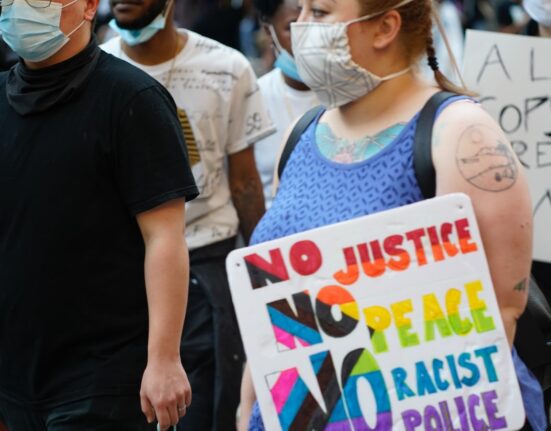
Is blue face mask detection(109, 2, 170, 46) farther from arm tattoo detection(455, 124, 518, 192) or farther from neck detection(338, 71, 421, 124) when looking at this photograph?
arm tattoo detection(455, 124, 518, 192)

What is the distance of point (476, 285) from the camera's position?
9.18ft

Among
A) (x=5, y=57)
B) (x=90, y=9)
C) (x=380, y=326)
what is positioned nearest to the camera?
(x=380, y=326)

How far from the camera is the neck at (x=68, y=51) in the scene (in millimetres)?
Result: 3600

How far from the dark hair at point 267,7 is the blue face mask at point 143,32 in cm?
96

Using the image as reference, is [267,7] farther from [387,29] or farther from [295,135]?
[387,29]

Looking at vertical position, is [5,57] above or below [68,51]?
below

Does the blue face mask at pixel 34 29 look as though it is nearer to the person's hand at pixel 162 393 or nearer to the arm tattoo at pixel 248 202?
the person's hand at pixel 162 393

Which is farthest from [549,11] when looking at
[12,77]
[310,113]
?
[12,77]

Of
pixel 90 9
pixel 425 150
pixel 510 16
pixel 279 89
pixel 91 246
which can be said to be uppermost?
pixel 90 9

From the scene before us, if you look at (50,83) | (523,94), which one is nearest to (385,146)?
(50,83)

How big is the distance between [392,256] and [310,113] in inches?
29.1

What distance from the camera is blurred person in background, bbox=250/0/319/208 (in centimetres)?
570

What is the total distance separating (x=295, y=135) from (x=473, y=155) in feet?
2.10

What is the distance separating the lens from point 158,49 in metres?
5.17
